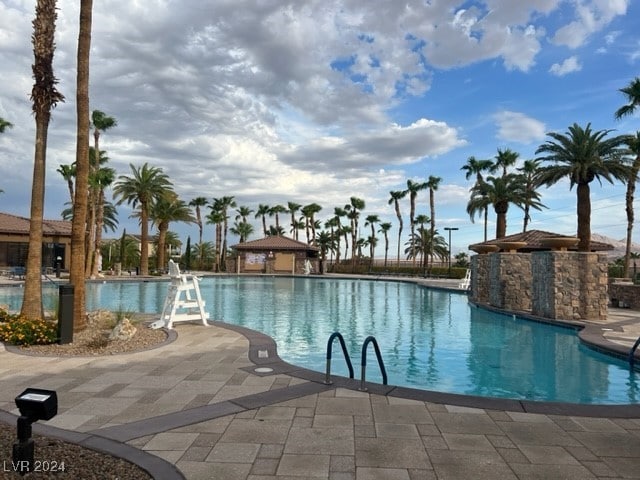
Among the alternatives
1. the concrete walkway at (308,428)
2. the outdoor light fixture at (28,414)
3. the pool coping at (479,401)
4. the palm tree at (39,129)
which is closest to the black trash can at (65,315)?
the concrete walkway at (308,428)

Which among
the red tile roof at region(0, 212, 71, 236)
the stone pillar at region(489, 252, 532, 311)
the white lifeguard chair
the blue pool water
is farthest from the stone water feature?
the red tile roof at region(0, 212, 71, 236)

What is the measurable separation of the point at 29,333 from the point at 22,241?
31.5 metres

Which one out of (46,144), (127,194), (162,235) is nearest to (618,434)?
(46,144)

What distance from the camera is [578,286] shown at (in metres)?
14.1

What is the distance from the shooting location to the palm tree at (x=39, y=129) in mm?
9836

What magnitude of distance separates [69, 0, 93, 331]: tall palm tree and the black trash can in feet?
2.94

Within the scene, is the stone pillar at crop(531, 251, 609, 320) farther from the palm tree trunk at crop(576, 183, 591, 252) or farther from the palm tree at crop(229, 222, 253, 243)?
the palm tree at crop(229, 222, 253, 243)

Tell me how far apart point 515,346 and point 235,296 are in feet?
49.3

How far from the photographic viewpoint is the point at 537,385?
7.87 m

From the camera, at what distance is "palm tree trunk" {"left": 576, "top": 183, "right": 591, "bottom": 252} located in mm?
22861

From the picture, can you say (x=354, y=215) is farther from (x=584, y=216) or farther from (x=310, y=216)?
(x=584, y=216)

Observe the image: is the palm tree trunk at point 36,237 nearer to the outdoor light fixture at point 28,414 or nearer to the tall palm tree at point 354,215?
the outdoor light fixture at point 28,414

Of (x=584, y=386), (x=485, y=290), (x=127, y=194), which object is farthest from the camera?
(x=127, y=194)

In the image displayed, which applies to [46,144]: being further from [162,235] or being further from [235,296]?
[162,235]
